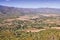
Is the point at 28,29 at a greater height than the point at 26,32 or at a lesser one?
lesser

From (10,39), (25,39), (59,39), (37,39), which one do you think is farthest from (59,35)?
(10,39)

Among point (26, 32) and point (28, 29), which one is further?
point (28, 29)

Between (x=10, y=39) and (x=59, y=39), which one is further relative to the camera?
(x=10, y=39)

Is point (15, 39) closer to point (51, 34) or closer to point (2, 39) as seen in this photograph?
point (2, 39)

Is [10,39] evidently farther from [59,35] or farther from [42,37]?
[59,35]

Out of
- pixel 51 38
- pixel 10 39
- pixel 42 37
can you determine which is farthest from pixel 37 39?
pixel 10 39

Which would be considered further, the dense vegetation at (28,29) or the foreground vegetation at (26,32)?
the dense vegetation at (28,29)

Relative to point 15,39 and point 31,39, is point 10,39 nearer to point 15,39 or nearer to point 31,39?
point 15,39

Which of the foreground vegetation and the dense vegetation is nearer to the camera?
the foreground vegetation

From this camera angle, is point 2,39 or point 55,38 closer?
point 55,38
